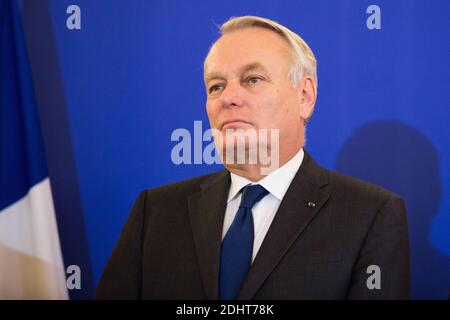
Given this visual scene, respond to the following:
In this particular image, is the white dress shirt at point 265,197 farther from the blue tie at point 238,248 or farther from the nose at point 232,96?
the nose at point 232,96

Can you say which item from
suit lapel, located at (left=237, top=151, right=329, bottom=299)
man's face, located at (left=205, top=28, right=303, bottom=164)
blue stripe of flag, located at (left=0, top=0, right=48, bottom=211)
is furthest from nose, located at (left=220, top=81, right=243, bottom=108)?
blue stripe of flag, located at (left=0, top=0, right=48, bottom=211)

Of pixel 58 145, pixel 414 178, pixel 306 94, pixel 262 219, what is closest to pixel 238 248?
pixel 262 219

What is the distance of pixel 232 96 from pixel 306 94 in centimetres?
30

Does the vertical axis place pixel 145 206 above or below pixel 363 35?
below

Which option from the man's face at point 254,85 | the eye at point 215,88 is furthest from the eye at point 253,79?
the eye at point 215,88

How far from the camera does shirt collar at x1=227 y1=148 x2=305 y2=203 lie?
1.93 meters

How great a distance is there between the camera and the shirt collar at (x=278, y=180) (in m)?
1.93

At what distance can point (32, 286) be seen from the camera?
2291 mm

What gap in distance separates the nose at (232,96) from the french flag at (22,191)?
0.84 meters

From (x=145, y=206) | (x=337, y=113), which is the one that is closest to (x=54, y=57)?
(x=145, y=206)

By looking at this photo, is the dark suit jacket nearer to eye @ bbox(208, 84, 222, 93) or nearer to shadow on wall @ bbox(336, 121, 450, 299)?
eye @ bbox(208, 84, 222, 93)

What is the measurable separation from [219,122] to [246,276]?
0.54 metres

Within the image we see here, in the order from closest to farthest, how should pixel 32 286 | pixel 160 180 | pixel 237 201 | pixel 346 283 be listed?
1. pixel 346 283
2. pixel 237 201
3. pixel 32 286
4. pixel 160 180

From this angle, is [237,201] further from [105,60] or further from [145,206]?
[105,60]
